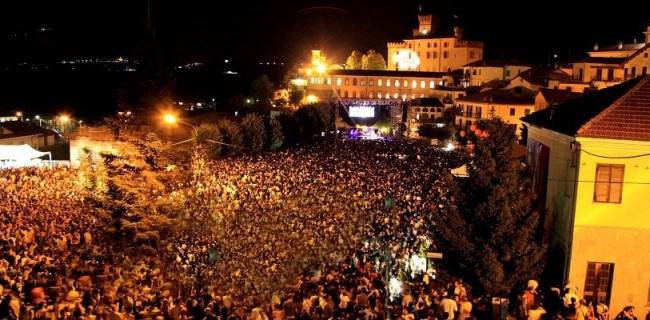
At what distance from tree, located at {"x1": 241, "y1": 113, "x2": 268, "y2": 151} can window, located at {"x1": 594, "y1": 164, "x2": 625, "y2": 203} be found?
112 ft

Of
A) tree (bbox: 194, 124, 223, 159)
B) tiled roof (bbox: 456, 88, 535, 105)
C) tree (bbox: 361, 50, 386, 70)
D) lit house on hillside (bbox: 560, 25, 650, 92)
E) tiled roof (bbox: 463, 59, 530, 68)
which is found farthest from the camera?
tree (bbox: 361, 50, 386, 70)

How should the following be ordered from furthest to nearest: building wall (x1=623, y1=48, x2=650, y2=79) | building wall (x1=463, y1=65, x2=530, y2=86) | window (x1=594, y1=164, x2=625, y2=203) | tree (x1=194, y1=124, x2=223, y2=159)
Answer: building wall (x1=463, y1=65, x2=530, y2=86)
building wall (x1=623, y1=48, x2=650, y2=79)
tree (x1=194, y1=124, x2=223, y2=159)
window (x1=594, y1=164, x2=625, y2=203)

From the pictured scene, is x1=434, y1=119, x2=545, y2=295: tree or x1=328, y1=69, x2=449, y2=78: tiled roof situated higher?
x1=328, y1=69, x2=449, y2=78: tiled roof

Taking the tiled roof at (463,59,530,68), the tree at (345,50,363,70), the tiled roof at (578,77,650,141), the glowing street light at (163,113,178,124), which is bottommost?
the glowing street light at (163,113,178,124)

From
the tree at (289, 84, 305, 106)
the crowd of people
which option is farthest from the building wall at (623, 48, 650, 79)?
the tree at (289, 84, 305, 106)

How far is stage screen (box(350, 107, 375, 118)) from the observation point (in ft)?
233

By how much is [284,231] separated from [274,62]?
11439 centimetres

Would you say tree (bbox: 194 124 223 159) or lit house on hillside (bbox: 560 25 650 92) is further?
lit house on hillside (bbox: 560 25 650 92)

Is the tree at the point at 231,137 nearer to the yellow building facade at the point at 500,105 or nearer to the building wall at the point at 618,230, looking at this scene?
the yellow building facade at the point at 500,105

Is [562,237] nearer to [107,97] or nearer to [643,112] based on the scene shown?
[643,112]

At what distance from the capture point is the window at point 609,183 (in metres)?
10.8

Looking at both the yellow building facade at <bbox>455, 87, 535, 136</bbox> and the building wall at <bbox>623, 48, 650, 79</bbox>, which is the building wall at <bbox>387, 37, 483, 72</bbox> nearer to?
the yellow building facade at <bbox>455, 87, 535, 136</bbox>

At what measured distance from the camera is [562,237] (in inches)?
461

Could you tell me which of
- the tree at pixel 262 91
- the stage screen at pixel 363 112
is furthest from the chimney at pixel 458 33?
the tree at pixel 262 91
